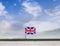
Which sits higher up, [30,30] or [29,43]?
[30,30]

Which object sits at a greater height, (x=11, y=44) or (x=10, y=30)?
(x=10, y=30)

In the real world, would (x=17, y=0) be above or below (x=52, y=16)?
above

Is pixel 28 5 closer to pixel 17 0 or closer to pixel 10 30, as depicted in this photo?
A: pixel 17 0

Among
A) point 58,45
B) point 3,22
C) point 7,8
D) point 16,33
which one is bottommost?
point 58,45

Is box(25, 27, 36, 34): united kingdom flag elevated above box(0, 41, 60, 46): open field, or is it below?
above

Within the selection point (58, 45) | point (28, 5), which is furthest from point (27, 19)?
point (58, 45)

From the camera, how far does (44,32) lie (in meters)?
2.38

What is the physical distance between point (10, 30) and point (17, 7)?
320mm

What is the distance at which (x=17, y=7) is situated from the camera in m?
2.41

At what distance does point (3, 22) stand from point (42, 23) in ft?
1.71

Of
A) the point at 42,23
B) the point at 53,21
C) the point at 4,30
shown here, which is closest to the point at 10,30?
the point at 4,30

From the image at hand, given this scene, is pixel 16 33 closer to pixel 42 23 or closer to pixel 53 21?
pixel 42 23

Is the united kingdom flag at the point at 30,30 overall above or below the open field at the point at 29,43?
above

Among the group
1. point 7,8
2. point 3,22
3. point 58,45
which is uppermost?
point 7,8
